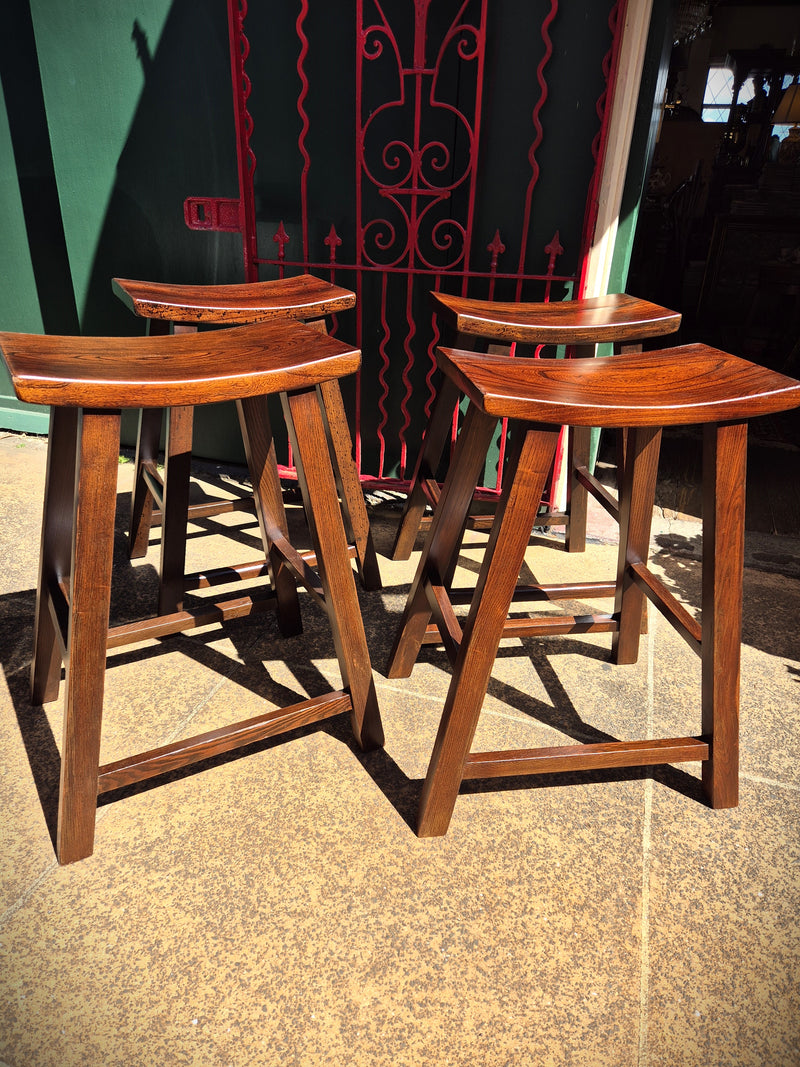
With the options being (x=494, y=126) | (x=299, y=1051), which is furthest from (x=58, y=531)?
(x=494, y=126)

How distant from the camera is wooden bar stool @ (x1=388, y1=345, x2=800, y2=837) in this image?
3.99 ft

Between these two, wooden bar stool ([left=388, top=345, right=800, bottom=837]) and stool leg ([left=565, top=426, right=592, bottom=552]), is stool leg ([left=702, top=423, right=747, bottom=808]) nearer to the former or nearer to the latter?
wooden bar stool ([left=388, top=345, right=800, bottom=837])

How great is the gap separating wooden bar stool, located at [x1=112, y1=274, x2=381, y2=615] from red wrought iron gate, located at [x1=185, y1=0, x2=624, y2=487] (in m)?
0.64

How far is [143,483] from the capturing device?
2414mm

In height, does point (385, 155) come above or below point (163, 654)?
above

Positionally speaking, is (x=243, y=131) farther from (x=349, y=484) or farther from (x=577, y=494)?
(x=577, y=494)

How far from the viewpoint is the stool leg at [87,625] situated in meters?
1.20

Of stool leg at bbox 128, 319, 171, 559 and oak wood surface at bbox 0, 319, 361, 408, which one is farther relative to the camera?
stool leg at bbox 128, 319, 171, 559

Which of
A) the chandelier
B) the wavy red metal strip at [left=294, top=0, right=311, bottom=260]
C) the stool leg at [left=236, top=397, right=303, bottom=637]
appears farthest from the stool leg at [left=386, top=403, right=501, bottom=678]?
the chandelier

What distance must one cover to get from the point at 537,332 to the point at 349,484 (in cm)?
82

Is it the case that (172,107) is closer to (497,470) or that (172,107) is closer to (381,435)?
(381,435)

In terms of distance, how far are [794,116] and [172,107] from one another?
704 cm

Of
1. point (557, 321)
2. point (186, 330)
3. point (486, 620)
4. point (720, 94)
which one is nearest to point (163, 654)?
point (186, 330)

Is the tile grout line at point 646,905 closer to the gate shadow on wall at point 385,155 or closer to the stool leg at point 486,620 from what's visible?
the stool leg at point 486,620
